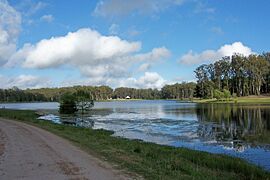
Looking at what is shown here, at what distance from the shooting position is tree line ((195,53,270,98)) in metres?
141

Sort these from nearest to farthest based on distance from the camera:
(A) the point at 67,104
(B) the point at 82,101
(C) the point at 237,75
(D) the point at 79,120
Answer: (D) the point at 79,120
(A) the point at 67,104
(B) the point at 82,101
(C) the point at 237,75

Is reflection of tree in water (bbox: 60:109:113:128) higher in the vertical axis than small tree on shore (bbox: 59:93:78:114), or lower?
lower

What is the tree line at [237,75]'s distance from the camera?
140625 mm

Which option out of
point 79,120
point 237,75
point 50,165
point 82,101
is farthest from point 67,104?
point 237,75

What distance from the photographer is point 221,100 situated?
130 m

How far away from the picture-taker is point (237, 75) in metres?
147

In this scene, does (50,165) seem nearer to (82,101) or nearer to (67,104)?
(67,104)

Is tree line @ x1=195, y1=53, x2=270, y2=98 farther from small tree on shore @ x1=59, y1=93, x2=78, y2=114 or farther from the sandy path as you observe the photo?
the sandy path

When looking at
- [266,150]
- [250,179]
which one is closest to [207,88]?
[266,150]

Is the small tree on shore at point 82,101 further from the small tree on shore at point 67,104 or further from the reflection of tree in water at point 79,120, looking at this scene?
the reflection of tree in water at point 79,120

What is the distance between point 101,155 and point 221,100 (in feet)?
385

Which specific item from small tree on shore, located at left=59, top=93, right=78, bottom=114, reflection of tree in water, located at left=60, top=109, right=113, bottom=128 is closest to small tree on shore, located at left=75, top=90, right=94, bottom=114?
small tree on shore, located at left=59, top=93, right=78, bottom=114

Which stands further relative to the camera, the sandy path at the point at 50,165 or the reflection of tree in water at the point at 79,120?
the reflection of tree in water at the point at 79,120

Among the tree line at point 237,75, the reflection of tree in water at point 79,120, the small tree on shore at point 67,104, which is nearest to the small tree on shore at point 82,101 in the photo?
the small tree on shore at point 67,104
